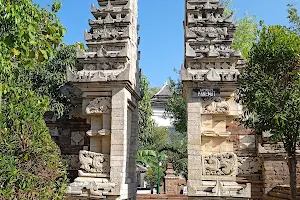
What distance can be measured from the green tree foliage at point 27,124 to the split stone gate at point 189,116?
2497 millimetres

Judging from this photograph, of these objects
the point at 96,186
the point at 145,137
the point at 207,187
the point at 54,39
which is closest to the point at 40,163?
the point at 54,39

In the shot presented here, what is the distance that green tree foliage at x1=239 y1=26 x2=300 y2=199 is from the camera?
716cm

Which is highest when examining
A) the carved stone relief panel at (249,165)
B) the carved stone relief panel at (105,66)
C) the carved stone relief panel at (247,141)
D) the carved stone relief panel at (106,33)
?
the carved stone relief panel at (106,33)

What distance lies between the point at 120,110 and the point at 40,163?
10.5 feet

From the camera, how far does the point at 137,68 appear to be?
34.9 ft

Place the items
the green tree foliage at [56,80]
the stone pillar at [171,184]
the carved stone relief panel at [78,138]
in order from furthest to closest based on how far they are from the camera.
Result: the stone pillar at [171,184]
the green tree foliage at [56,80]
the carved stone relief panel at [78,138]

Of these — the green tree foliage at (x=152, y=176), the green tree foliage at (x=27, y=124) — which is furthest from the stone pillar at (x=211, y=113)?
the green tree foliage at (x=152, y=176)

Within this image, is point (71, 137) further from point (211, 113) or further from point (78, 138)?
point (211, 113)

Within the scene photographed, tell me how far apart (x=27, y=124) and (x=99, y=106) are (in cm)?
330

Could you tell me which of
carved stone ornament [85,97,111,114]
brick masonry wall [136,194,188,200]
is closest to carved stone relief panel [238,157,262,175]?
brick masonry wall [136,194,188,200]

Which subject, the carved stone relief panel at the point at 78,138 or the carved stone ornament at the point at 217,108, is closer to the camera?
the carved stone ornament at the point at 217,108

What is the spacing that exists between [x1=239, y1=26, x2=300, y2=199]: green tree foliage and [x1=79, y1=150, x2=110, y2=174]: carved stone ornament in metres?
3.55

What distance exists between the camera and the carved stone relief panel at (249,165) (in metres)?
9.90

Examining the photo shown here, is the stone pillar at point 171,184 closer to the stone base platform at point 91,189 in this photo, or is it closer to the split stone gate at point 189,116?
the split stone gate at point 189,116
